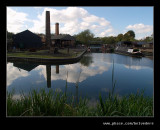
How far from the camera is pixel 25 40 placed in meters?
31.8

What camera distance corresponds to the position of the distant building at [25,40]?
31.2 metres

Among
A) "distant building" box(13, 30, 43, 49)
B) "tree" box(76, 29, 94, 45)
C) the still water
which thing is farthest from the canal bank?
"tree" box(76, 29, 94, 45)

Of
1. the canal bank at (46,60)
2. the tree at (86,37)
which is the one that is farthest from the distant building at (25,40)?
the tree at (86,37)

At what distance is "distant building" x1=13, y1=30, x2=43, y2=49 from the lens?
3118 centimetres

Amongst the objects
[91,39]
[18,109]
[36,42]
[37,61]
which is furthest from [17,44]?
[18,109]

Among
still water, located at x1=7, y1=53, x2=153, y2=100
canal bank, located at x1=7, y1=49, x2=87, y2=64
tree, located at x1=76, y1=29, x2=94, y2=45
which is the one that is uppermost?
tree, located at x1=76, y1=29, x2=94, y2=45

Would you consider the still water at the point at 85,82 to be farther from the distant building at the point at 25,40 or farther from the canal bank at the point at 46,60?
the distant building at the point at 25,40

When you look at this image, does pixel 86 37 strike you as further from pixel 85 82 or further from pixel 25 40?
pixel 85 82

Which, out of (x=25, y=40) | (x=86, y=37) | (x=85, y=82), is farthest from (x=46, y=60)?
(x=86, y=37)

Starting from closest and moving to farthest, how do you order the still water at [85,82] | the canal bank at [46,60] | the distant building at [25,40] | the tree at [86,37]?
the still water at [85,82] → the canal bank at [46,60] → the distant building at [25,40] → the tree at [86,37]

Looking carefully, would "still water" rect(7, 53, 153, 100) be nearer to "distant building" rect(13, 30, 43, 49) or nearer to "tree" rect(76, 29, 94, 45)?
"distant building" rect(13, 30, 43, 49)
